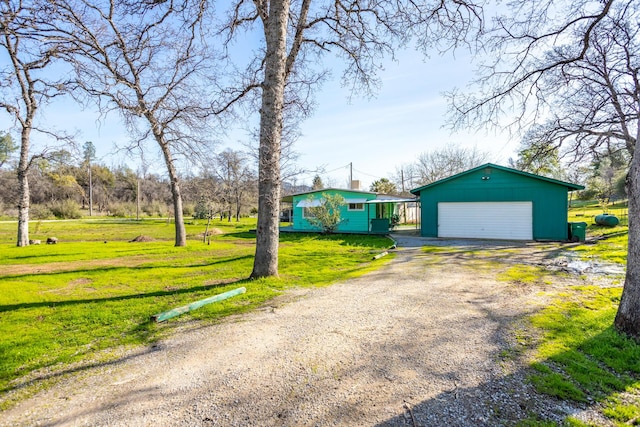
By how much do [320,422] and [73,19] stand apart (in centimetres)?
1180

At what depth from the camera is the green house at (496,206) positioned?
14.1 metres

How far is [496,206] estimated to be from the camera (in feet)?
50.1

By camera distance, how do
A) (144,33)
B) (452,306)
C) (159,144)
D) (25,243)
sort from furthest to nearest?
(25,243) → (159,144) → (144,33) → (452,306)

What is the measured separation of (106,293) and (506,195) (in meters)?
16.1

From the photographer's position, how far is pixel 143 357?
11.2 ft

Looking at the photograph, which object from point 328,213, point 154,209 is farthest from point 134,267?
point 154,209

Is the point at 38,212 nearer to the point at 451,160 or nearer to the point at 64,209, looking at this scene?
the point at 64,209

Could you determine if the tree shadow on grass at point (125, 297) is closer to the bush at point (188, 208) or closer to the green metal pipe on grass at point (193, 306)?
the green metal pipe on grass at point (193, 306)

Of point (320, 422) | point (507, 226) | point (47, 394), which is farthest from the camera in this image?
point (507, 226)

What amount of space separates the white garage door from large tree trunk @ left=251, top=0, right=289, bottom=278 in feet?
39.9

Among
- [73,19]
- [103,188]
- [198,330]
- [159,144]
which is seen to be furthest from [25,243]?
[103,188]

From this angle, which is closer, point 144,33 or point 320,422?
point 320,422

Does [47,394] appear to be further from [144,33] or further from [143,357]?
[144,33]

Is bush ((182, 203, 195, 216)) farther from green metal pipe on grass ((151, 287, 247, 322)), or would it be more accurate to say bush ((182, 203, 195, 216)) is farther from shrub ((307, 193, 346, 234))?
green metal pipe on grass ((151, 287, 247, 322))
